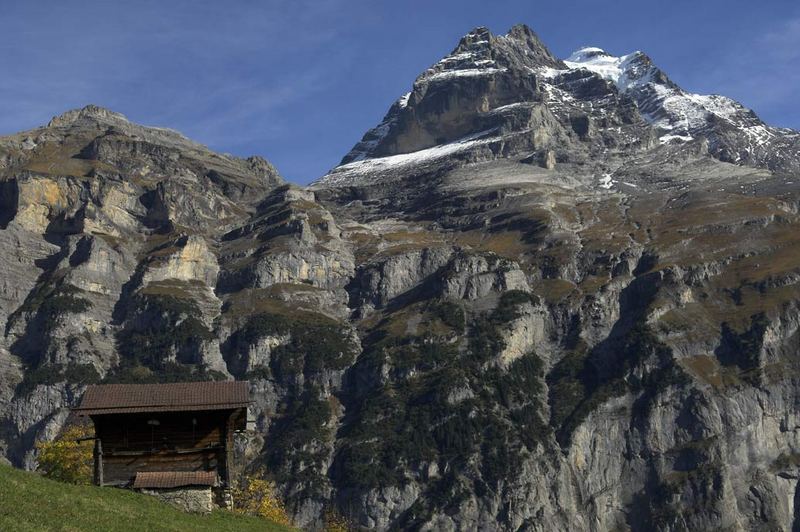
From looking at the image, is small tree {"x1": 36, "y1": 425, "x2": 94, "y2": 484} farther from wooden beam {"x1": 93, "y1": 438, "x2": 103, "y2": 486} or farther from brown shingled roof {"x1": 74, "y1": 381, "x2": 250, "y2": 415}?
brown shingled roof {"x1": 74, "y1": 381, "x2": 250, "y2": 415}

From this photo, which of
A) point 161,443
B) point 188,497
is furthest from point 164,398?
point 188,497

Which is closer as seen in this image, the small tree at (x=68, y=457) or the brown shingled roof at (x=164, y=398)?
the brown shingled roof at (x=164, y=398)

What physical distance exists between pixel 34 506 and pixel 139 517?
6.66 metres

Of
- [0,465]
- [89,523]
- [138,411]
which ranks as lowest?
[89,523]

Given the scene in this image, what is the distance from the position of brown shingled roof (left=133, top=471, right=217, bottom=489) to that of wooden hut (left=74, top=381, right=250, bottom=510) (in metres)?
0.11

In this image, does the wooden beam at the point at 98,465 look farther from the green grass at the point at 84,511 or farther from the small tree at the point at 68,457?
the small tree at the point at 68,457

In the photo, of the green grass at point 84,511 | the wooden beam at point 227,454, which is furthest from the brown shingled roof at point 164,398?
the green grass at point 84,511

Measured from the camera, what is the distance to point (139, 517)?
171 feet

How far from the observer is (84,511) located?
160 feet

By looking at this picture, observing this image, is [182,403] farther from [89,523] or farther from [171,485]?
[89,523]

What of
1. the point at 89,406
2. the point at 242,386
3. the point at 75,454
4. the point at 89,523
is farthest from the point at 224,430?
the point at 75,454

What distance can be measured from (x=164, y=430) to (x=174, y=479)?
3412 millimetres

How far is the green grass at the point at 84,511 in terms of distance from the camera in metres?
44.6

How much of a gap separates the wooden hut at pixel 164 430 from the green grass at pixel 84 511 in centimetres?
498
